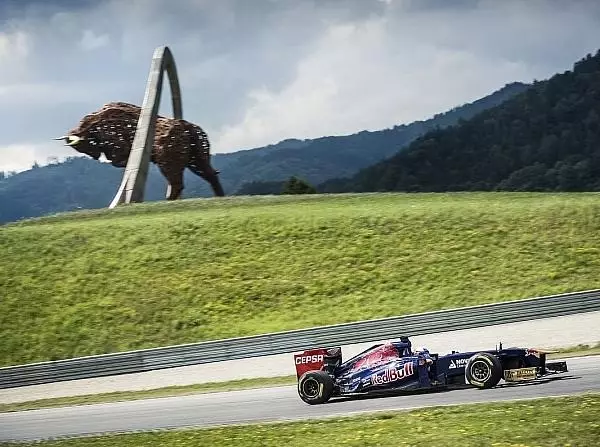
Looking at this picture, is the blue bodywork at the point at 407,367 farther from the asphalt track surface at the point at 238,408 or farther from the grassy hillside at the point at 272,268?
the grassy hillside at the point at 272,268

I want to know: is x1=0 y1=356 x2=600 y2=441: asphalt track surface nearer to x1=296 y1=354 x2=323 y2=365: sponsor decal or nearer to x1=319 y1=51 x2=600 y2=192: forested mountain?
x1=296 y1=354 x2=323 y2=365: sponsor decal

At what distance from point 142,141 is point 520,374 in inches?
1585

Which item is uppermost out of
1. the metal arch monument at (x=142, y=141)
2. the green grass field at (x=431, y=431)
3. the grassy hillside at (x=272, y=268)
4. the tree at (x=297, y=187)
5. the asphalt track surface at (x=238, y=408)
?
the metal arch monument at (x=142, y=141)

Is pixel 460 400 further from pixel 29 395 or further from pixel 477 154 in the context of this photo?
pixel 477 154

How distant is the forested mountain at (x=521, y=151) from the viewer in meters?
119

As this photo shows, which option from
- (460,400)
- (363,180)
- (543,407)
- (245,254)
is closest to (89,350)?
(245,254)

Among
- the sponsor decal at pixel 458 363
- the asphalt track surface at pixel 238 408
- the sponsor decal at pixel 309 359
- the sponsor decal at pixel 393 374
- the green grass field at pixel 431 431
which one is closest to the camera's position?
the green grass field at pixel 431 431

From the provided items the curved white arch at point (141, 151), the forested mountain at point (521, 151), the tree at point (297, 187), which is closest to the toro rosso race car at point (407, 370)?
the curved white arch at point (141, 151)

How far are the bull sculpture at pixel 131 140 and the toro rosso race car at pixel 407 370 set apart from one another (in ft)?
125

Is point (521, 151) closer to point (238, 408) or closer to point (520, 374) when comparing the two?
point (238, 408)

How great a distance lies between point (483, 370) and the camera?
675 inches

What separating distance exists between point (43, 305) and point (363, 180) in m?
103

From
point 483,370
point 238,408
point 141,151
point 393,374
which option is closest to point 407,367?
point 393,374

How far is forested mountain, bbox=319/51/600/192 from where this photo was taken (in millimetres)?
119000
